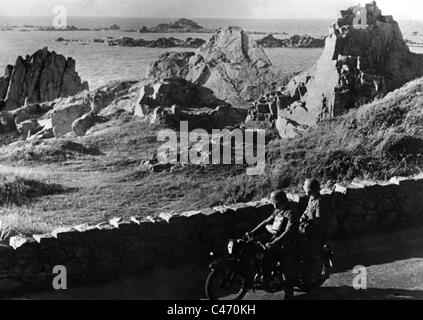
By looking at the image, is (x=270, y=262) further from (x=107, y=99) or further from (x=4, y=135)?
(x=4, y=135)

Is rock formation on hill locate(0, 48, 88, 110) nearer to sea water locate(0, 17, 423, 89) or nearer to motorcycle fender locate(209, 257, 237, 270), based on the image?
sea water locate(0, 17, 423, 89)

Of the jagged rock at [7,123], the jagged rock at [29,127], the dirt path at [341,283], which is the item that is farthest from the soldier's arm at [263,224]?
the jagged rock at [7,123]

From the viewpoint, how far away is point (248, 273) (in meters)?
6.48

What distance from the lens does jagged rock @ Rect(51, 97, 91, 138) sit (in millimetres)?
26250

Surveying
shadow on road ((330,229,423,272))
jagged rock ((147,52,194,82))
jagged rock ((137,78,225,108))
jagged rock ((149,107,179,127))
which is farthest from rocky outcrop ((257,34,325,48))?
shadow on road ((330,229,423,272))

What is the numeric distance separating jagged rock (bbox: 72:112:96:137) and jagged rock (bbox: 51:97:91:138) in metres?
2.05

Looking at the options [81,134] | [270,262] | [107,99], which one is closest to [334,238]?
[270,262]

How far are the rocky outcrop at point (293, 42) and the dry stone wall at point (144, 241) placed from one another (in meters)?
19.3

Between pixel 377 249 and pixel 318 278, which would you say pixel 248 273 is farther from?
pixel 377 249

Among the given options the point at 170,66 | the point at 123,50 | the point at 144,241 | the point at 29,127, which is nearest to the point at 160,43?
the point at 123,50

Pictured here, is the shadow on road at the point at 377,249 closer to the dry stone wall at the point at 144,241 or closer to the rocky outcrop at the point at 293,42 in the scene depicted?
the dry stone wall at the point at 144,241

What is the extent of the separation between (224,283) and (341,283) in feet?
5.17

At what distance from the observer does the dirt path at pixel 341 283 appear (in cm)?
685
